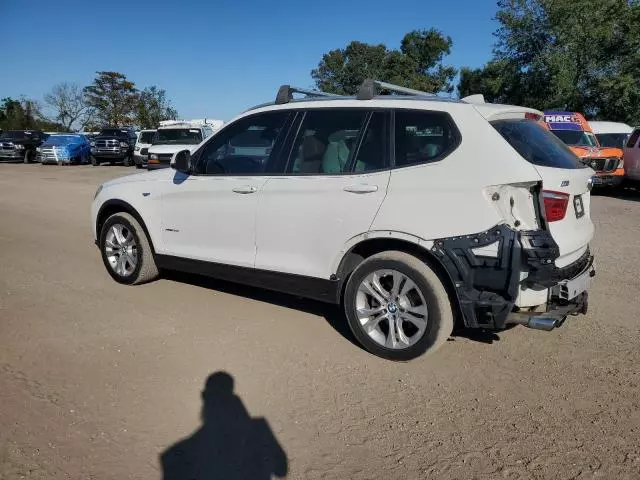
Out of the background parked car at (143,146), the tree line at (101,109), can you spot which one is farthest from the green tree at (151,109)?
the background parked car at (143,146)

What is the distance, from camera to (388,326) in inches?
159

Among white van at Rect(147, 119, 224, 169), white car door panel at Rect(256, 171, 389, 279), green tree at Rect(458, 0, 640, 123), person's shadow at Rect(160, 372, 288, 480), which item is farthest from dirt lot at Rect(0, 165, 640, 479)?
green tree at Rect(458, 0, 640, 123)

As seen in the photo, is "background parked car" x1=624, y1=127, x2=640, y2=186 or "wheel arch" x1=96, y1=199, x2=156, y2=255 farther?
"background parked car" x1=624, y1=127, x2=640, y2=186

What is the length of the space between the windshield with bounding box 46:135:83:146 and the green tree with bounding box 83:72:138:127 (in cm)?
3284

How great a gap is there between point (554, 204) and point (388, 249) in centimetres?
115

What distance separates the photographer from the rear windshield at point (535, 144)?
372cm

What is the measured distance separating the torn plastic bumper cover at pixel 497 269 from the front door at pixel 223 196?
1.69 m

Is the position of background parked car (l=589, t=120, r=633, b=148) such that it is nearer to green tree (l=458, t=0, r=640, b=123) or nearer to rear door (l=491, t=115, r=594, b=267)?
green tree (l=458, t=0, r=640, b=123)

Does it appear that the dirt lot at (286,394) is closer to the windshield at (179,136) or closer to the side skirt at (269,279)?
the side skirt at (269,279)

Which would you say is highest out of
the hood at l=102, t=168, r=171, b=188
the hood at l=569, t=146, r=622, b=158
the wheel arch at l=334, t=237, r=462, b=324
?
the hood at l=569, t=146, r=622, b=158

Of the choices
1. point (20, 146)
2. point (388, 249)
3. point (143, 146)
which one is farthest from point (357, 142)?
point (20, 146)

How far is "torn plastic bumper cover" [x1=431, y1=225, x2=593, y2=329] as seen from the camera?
136 inches

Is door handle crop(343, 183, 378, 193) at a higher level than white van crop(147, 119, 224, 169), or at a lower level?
lower

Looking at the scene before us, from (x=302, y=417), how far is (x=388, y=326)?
1.08m
